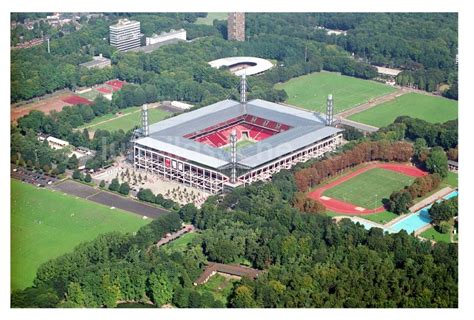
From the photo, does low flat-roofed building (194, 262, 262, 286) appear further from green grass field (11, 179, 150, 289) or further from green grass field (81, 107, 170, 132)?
green grass field (81, 107, 170, 132)

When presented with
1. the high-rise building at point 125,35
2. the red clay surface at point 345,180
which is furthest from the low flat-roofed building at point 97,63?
the red clay surface at point 345,180

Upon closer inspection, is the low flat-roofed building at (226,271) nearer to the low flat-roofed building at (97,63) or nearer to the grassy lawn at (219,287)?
the grassy lawn at (219,287)

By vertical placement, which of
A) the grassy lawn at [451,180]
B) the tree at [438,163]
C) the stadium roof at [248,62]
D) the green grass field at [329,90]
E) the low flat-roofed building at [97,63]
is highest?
the low flat-roofed building at [97,63]

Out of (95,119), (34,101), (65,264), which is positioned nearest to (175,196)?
(65,264)

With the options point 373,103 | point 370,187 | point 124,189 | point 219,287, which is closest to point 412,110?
point 373,103

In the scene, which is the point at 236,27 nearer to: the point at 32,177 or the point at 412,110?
the point at 412,110

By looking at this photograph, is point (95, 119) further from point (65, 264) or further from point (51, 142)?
point (65, 264)
